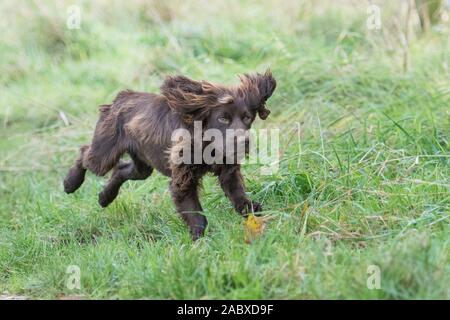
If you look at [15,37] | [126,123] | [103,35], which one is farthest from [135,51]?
[126,123]

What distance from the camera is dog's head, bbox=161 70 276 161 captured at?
568 cm

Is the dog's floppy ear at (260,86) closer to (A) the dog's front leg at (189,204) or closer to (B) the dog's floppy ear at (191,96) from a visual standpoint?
(B) the dog's floppy ear at (191,96)

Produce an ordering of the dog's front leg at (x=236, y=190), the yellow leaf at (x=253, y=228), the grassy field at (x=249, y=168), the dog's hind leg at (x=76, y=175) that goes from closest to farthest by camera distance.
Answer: the grassy field at (x=249, y=168) < the yellow leaf at (x=253, y=228) < the dog's front leg at (x=236, y=190) < the dog's hind leg at (x=76, y=175)

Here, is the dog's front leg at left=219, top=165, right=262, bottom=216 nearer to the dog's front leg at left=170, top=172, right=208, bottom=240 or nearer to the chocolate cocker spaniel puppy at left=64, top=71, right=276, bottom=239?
the chocolate cocker spaniel puppy at left=64, top=71, right=276, bottom=239

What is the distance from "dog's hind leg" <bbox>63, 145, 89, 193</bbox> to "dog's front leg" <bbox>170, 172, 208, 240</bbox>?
1.51 m

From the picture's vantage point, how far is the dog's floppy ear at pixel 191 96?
229 inches

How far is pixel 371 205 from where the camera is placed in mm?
5672

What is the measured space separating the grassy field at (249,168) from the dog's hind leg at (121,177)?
0.50ft

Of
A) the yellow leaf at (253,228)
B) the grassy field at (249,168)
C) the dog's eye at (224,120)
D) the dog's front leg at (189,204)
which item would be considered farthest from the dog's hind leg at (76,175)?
the yellow leaf at (253,228)

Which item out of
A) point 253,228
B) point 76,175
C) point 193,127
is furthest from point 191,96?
point 76,175

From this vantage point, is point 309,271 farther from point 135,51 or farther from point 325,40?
point 135,51

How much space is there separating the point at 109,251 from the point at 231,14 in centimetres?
655

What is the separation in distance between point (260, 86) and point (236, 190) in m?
0.84
